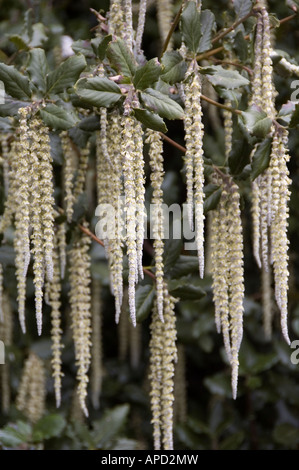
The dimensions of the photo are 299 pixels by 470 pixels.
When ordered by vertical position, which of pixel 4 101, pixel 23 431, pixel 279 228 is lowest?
pixel 23 431

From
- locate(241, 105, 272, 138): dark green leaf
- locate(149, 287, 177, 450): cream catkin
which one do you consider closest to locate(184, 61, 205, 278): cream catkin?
locate(241, 105, 272, 138): dark green leaf

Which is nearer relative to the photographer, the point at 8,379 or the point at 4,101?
the point at 4,101

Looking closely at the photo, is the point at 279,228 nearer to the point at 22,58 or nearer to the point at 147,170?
the point at 22,58

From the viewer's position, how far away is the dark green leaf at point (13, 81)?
1.55 m

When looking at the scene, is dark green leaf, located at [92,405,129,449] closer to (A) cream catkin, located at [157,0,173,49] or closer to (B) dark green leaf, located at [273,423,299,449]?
(B) dark green leaf, located at [273,423,299,449]

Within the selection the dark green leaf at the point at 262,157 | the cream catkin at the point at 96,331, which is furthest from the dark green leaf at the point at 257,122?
the cream catkin at the point at 96,331

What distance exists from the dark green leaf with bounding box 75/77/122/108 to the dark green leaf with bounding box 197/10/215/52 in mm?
324

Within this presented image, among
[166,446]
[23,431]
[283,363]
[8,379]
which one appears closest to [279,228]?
[166,446]

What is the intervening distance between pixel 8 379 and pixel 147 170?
1.21 m

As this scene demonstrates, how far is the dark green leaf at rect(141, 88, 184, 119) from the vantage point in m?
1.46

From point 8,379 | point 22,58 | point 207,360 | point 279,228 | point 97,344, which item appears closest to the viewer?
point 279,228

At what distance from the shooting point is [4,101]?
1572mm

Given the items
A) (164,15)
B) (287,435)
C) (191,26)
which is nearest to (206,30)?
(191,26)

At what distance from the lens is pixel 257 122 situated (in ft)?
4.93
